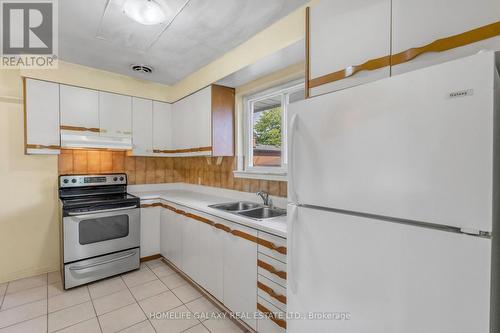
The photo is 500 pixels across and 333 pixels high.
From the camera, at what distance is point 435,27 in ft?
3.24

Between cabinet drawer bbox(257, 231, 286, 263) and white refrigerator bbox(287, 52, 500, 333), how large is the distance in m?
0.28

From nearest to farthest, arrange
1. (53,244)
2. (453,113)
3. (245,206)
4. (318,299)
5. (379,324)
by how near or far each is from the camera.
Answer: (453,113), (379,324), (318,299), (245,206), (53,244)

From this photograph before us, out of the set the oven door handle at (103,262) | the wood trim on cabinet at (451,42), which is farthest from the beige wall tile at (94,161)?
the wood trim on cabinet at (451,42)

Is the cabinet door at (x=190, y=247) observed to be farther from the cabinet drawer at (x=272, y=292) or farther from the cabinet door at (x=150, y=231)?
the cabinet drawer at (x=272, y=292)

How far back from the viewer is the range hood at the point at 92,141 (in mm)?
2598

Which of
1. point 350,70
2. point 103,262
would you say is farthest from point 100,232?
point 350,70

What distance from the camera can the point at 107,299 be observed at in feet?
7.27

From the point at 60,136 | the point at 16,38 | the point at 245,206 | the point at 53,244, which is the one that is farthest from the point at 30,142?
the point at 245,206

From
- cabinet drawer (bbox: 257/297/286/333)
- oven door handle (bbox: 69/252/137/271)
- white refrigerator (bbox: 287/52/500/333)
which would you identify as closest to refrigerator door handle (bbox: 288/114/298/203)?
white refrigerator (bbox: 287/52/500/333)

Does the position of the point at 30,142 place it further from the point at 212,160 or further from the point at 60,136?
the point at 212,160

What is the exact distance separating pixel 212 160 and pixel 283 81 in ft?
4.45

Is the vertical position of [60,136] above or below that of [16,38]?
below

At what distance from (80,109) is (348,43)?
2825mm
